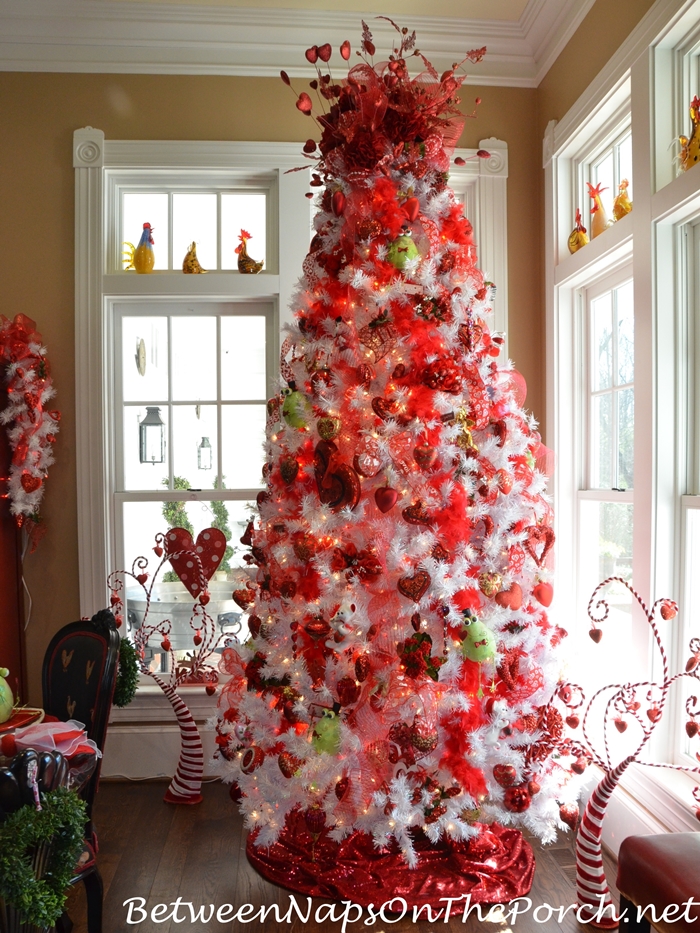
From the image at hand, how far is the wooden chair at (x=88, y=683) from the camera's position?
2.08 meters

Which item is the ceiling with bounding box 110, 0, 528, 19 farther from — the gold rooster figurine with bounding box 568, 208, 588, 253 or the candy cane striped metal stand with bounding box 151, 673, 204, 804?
the candy cane striped metal stand with bounding box 151, 673, 204, 804

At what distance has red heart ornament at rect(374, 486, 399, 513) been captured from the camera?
7.61 feet

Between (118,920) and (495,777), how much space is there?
49.3 inches

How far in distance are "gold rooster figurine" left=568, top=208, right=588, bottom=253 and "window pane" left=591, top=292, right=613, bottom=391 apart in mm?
244

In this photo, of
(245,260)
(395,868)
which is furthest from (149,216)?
(395,868)

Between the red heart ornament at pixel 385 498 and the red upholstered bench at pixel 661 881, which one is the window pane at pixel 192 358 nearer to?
the red heart ornament at pixel 385 498

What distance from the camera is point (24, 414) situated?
10.7 ft

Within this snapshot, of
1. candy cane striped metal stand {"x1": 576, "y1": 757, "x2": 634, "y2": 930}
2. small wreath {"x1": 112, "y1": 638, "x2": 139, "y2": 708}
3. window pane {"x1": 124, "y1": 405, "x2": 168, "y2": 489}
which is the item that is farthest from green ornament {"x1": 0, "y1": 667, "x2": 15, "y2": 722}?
candy cane striped metal stand {"x1": 576, "y1": 757, "x2": 634, "y2": 930}

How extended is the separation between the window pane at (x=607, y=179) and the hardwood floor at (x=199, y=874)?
2570 millimetres

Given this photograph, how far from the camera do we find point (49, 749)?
177 cm

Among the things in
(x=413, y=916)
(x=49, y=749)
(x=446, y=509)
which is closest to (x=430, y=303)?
(x=446, y=509)

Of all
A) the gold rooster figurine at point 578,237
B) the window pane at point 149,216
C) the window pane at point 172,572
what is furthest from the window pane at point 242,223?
the gold rooster figurine at point 578,237

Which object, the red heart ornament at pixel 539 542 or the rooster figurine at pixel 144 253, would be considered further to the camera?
the rooster figurine at pixel 144 253

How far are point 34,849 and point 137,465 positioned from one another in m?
2.30
